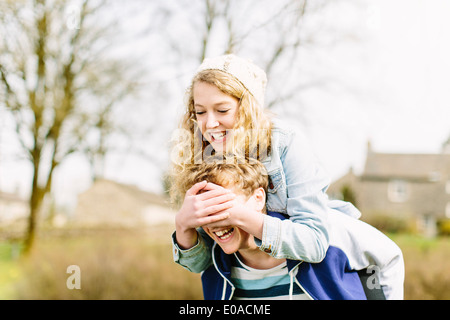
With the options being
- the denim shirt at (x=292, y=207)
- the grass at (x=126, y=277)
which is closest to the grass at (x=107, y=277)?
the grass at (x=126, y=277)

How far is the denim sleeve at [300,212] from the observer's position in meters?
1.25

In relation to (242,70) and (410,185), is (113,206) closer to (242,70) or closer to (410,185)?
(242,70)

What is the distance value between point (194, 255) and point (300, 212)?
445mm

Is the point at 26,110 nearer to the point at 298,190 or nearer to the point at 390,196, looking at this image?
the point at 298,190

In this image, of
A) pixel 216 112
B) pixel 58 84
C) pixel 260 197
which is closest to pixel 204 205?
pixel 260 197

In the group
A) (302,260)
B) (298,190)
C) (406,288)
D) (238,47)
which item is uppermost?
(238,47)

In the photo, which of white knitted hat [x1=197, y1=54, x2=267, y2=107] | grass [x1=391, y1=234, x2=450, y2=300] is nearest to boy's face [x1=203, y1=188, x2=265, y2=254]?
white knitted hat [x1=197, y1=54, x2=267, y2=107]

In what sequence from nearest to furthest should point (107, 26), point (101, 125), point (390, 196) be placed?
point (107, 26), point (101, 125), point (390, 196)

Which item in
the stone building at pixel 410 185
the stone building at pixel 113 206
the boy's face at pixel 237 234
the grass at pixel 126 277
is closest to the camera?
the boy's face at pixel 237 234

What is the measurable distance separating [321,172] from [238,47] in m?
1.70

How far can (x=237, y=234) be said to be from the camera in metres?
1.35

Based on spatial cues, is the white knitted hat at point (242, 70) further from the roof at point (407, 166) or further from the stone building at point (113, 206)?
the roof at point (407, 166)

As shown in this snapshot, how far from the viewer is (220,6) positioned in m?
3.93
